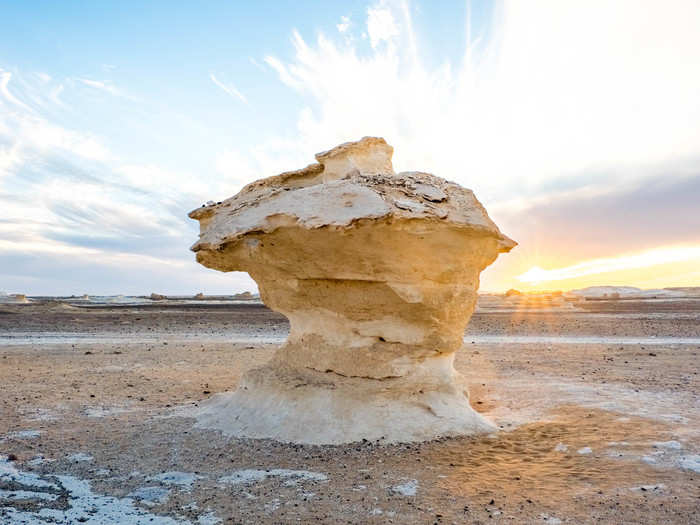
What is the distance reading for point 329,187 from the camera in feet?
21.0

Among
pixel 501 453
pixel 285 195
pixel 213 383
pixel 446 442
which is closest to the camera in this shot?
pixel 501 453

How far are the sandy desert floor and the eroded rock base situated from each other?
0.95 feet

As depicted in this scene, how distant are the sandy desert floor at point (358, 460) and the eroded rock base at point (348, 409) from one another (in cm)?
29

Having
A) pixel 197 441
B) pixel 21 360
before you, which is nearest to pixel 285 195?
pixel 197 441

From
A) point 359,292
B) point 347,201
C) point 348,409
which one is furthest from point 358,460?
point 347,201

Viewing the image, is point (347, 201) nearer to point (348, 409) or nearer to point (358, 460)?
point (348, 409)

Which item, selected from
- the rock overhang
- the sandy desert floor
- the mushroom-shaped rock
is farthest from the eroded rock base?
the rock overhang

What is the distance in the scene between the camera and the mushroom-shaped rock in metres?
6.27

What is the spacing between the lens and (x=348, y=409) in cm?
668

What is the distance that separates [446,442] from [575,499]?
1969 millimetres

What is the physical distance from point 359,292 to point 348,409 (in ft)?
4.92

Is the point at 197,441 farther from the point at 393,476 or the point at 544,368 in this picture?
the point at 544,368

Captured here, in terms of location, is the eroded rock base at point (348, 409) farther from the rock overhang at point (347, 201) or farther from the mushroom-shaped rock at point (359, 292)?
the rock overhang at point (347, 201)

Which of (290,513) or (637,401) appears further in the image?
(637,401)
